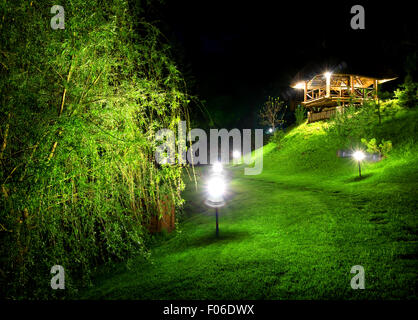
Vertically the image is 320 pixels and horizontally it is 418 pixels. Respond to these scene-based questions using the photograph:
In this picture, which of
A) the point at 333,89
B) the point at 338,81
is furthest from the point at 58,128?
the point at 338,81

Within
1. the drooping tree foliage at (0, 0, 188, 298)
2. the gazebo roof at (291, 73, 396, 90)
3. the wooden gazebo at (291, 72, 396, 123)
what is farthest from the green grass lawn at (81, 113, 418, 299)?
the gazebo roof at (291, 73, 396, 90)

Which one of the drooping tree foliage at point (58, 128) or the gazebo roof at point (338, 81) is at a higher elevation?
the gazebo roof at point (338, 81)

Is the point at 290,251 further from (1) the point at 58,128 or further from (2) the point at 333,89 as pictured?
(2) the point at 333,89

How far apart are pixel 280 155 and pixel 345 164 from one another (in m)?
Answer: 6.65

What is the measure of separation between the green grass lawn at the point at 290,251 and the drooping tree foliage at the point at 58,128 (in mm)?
1470

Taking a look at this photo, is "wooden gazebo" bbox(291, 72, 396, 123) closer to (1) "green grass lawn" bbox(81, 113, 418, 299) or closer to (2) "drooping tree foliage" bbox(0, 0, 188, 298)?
(1) "green grass lawn" bbox(81, 113, 418, 299)

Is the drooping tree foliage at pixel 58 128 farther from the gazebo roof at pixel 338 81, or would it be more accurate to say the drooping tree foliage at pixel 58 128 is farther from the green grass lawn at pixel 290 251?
the gazebo roof at pixel 338 81

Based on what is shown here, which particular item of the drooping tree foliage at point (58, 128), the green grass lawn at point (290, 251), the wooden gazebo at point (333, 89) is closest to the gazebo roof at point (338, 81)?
the wooden gazebo at point (333, 89)

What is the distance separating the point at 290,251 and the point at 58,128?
4925 millimetres

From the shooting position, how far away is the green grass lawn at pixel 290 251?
12.8ft

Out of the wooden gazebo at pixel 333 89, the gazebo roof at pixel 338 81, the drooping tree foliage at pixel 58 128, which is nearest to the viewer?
the drooping tree foliage at pixel 58 128

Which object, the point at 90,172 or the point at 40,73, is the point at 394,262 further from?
the point at 40,73

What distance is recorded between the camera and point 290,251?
203 inches
